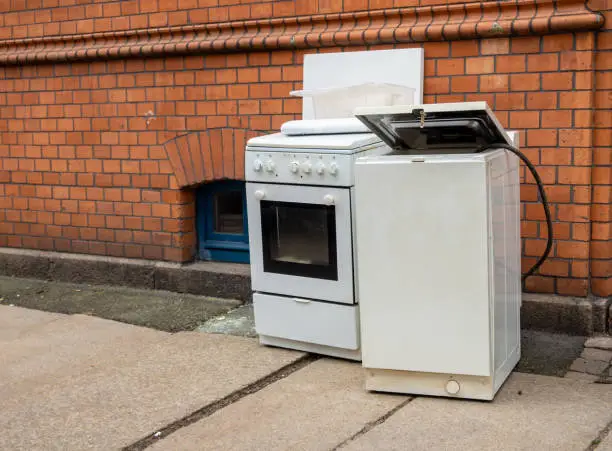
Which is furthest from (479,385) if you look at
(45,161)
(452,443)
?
(45,161)

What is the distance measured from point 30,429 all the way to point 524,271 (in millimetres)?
2763

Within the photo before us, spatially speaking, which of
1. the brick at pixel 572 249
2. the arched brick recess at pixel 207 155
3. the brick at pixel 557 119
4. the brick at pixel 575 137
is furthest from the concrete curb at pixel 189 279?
the brick at pixel 557 119

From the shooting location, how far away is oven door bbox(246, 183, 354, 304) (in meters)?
4.39

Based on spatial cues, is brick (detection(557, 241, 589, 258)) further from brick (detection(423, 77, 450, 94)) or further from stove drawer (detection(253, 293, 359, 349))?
stove drawer (detection(253, 293, 359, 349))

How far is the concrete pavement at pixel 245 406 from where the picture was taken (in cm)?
355

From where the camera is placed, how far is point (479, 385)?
3.88m

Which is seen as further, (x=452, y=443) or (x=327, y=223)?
(x=327, y=223)

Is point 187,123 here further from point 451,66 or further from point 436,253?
point 436,253

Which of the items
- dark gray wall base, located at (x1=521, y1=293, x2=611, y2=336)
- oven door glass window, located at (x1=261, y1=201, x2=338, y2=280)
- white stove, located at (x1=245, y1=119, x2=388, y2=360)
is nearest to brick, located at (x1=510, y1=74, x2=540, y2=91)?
white stove, located at (x1=245, y1=119, x2=388, y2=360)

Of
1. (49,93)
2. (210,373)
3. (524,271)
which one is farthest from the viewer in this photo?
(49,93)

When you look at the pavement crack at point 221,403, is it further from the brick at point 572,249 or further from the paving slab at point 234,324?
the brick at point 572,249

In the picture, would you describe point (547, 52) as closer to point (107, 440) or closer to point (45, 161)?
point (107, 440)

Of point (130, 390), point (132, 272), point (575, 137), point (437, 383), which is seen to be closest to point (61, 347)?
point (130, 390)

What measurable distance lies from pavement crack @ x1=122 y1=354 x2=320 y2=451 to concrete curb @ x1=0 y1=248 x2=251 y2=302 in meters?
1.30
